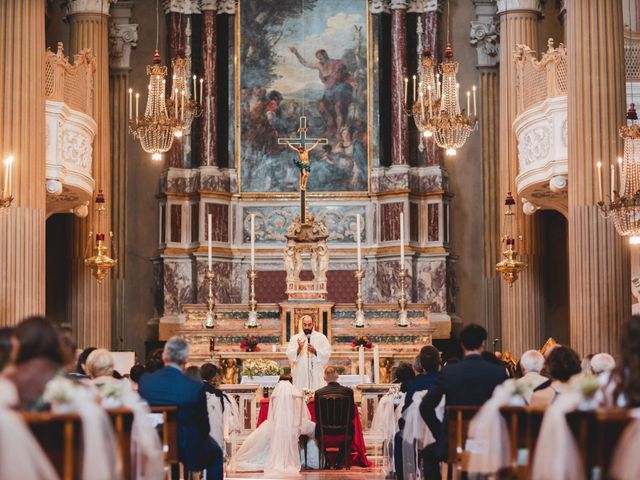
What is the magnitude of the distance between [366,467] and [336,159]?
38.5 ft

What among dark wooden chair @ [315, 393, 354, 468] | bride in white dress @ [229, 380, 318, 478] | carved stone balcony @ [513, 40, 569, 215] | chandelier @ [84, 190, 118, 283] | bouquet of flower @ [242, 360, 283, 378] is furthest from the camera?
chandelier @ [84, 190, 118, 283]

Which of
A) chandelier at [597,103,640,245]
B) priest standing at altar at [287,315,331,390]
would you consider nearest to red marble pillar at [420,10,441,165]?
priest standing at altar at [287,315,331,390]

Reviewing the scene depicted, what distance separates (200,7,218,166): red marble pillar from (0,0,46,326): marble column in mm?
8274

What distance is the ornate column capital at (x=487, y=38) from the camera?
→ 2981 cm

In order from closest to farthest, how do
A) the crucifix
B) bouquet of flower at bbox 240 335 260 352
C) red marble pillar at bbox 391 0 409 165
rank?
bouquet of flower at bbox 240 335 260 352 < the crucifix < red marble pillar at bbox 391 0 409 165

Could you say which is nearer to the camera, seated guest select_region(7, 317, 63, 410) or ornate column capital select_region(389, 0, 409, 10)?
seated guest select_region(7, 317, 63, 410)

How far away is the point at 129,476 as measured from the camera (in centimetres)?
1029

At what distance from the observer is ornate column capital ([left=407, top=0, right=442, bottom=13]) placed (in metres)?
29.6

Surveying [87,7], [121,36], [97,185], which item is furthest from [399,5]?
[97,185]

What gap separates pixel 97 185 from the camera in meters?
27.4

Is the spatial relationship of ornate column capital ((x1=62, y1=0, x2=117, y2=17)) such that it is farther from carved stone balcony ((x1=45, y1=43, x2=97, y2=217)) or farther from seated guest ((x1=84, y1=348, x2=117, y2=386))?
seated guest ((x1=84, y1=348, x2=117, y2=386))

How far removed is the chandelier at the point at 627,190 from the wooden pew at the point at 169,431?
8.11m

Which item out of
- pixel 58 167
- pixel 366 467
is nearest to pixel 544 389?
pixel 366 467

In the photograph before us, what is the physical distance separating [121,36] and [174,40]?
4.48 feet
